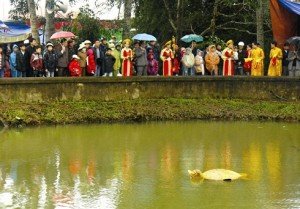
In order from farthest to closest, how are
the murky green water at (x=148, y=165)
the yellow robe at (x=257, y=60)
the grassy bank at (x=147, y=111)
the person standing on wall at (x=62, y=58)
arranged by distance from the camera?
the yellow robe at (x=257, y=60) → the person standing on wall at (x=62, y=58) → the grassy bank at (x=147, y=111) → the murky green water at (x=148, y=165)

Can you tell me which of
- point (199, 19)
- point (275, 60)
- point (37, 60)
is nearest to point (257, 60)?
point (275, 60)

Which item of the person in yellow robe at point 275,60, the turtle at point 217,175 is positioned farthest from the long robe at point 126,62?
the turtle at point 217,175

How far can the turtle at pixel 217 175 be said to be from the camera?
33.9 feet

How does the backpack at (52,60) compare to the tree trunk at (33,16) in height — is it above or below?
below

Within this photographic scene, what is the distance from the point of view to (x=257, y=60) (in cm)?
1947

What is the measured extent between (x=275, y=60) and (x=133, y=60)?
Result: 140 inches

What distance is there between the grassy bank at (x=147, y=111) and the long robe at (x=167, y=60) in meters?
2.04

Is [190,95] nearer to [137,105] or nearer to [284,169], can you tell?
[137,105]

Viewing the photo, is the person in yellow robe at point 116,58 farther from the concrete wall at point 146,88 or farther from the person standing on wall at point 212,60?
the person standing on wall at point 212,60

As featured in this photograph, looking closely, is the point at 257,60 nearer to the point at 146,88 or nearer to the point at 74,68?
the point at 146,88

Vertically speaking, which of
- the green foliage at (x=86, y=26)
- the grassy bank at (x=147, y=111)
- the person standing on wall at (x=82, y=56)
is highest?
the green foliage at (x=86, y=26)

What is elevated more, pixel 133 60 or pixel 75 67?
pixel 133 60

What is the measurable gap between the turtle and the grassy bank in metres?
5.85

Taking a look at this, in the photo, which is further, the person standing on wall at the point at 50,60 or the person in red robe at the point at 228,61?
the person in red robe at the point at 228,61
